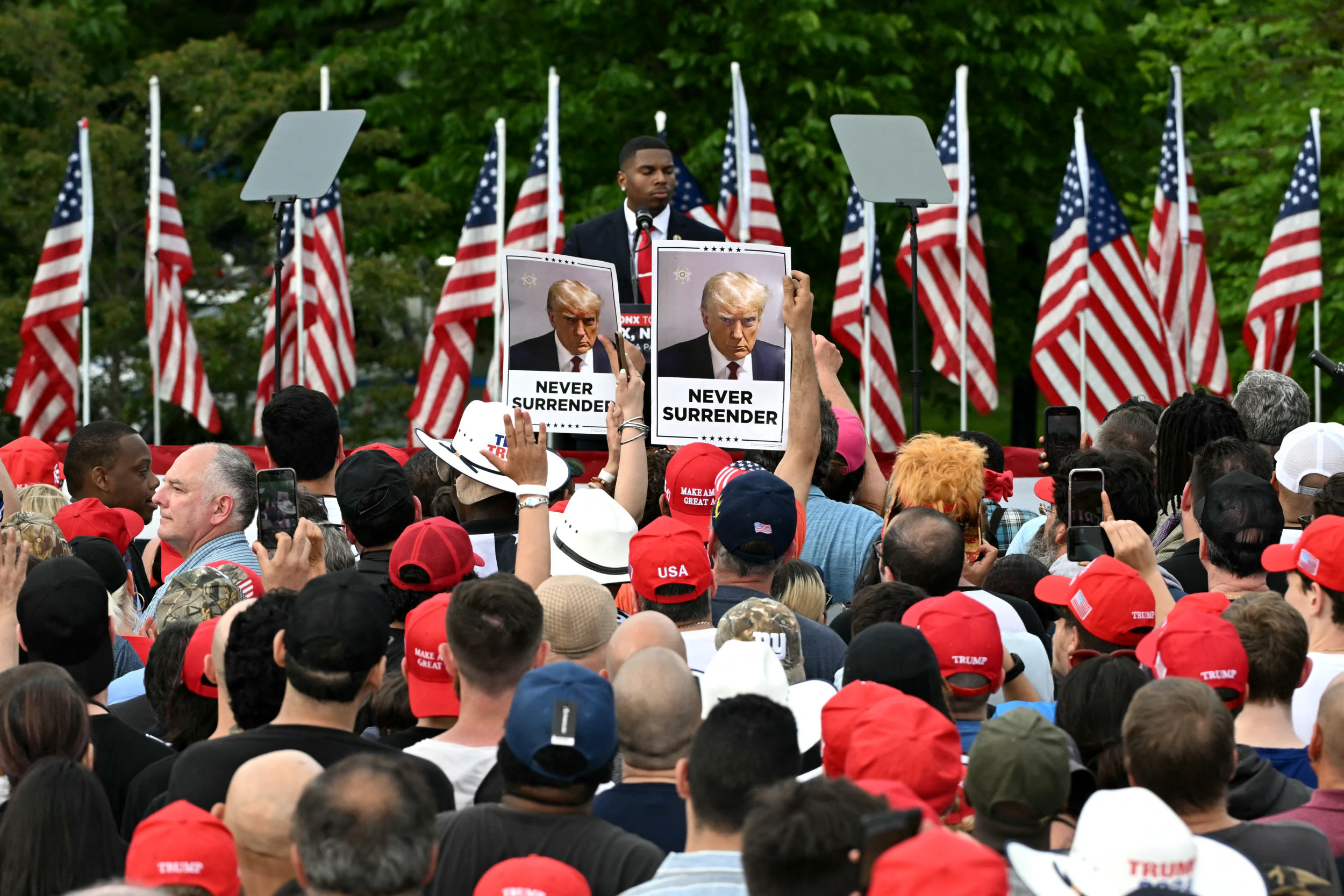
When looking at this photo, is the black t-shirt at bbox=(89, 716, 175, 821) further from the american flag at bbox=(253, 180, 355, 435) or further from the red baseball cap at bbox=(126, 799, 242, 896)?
the american flag at bbox=(253, 180, 355, 435)

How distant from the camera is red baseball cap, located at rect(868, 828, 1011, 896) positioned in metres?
2.79

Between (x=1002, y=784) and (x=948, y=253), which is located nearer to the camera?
(x=1002, y=784)

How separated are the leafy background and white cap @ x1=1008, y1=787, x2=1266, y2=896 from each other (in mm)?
16213

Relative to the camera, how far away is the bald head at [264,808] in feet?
12.4

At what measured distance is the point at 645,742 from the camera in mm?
4203

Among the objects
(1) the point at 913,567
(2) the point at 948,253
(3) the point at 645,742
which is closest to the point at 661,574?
(1) the point at 913,567

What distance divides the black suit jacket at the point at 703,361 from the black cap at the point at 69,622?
3319mm

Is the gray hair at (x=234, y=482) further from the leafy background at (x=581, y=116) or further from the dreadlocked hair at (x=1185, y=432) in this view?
the leafy background at (x=581, y=116)

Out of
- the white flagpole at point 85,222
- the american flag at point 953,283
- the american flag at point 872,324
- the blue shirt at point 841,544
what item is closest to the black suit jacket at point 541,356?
the blue shirt at point 841,544

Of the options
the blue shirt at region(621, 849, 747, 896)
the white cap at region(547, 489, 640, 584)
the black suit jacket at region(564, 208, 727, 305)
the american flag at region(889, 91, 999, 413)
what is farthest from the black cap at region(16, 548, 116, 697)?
the american flag at region(889, 91, 999, 413)

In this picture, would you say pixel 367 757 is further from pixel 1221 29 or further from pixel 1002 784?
pixel 1221 29

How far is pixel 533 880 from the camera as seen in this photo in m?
3.44

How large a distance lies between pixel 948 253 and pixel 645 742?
476 inches

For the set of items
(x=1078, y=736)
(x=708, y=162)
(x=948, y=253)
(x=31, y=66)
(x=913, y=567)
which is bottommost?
(x=1078, y=736)
